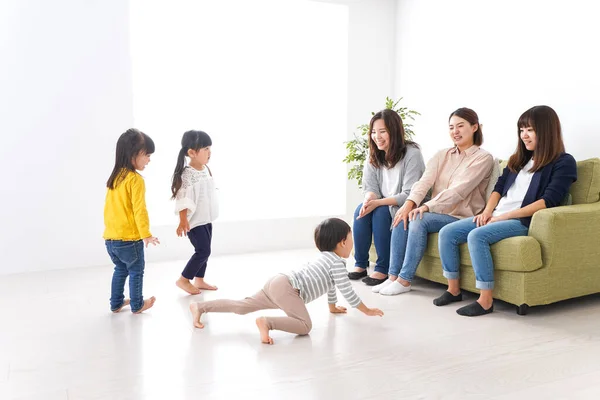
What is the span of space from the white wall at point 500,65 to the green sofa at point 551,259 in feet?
2.92

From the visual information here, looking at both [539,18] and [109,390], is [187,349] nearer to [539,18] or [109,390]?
[109,390]

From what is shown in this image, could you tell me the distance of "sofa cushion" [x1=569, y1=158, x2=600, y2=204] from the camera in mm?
3109

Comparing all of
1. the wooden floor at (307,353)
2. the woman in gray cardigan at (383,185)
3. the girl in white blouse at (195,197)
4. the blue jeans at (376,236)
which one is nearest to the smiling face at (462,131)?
the woman in gray cardigan at (383,185)

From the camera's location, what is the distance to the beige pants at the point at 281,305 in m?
2.51

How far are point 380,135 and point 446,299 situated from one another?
1.19 m

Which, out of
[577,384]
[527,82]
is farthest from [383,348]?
[527,82]

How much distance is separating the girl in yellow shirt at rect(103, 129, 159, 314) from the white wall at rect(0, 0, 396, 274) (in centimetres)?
150

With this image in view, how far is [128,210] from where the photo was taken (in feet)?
9.37

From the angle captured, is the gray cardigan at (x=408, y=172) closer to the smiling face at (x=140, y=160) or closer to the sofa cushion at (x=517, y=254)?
the sofa cushion at (x=517, y=254)

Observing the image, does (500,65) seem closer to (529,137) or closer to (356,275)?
(529,137)

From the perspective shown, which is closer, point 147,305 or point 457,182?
point 147,305

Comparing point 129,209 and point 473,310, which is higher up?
point 129,209

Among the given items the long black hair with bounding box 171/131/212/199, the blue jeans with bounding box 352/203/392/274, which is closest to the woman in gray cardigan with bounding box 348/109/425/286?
the blue jeans with bounding box 352/203/392/274

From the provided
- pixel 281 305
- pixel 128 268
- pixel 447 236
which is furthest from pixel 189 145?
pixel 447 236
